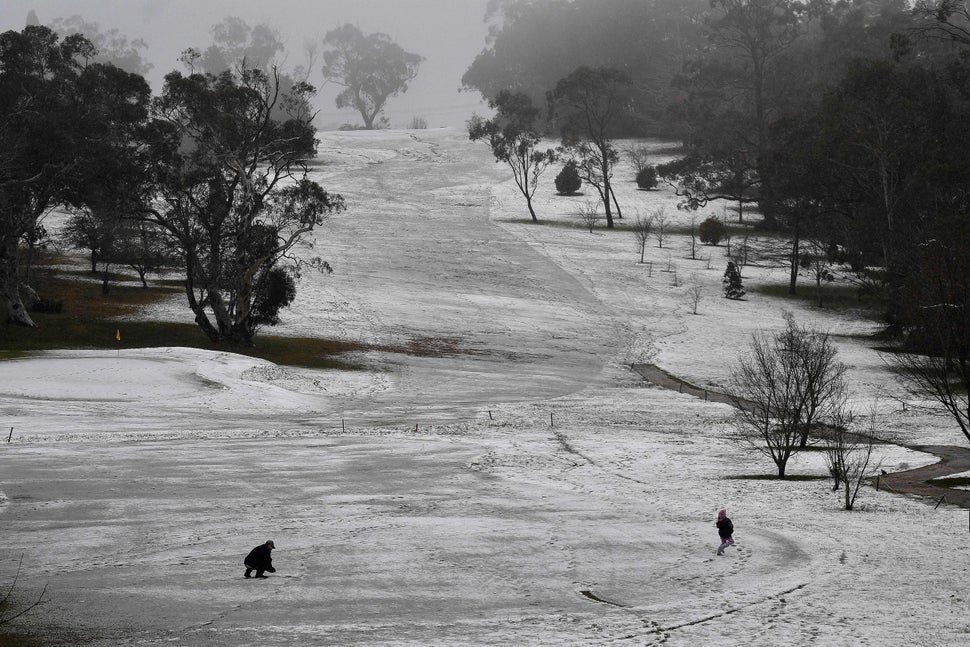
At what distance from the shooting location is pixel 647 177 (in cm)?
10550

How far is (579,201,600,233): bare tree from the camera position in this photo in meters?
90.6

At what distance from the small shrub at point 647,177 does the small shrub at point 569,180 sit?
21.5ft

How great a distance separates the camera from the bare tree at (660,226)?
281 feet

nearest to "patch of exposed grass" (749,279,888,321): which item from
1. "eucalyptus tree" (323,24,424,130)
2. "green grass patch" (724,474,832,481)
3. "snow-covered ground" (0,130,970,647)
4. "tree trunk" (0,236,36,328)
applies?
"snow-covered ground" (0,130,970,647)

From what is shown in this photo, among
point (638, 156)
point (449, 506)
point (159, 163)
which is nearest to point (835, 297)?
point (159, 163)

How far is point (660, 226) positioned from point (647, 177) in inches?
772

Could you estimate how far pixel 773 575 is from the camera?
19.1 meters

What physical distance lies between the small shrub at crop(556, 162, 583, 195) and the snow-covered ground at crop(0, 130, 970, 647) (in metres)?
46.9

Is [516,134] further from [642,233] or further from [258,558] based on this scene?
[258,558]

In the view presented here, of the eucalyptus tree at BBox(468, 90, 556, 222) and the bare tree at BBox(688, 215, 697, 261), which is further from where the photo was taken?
the eucalyptus tree at BBox(468, 90, 556, 222)

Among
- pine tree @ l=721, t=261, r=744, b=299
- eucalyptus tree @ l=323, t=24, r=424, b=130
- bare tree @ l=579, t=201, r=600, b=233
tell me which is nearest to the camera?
pine tree @ l=721, t=261, r=744, b=299

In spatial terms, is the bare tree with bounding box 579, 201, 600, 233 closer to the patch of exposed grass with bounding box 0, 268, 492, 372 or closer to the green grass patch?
the patch of exposed grass with bounding box 0, 268, 492, 372

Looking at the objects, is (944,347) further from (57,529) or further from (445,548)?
(57,529)

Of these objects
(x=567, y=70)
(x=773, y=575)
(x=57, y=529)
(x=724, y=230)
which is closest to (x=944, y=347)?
(x=773, y=575)
